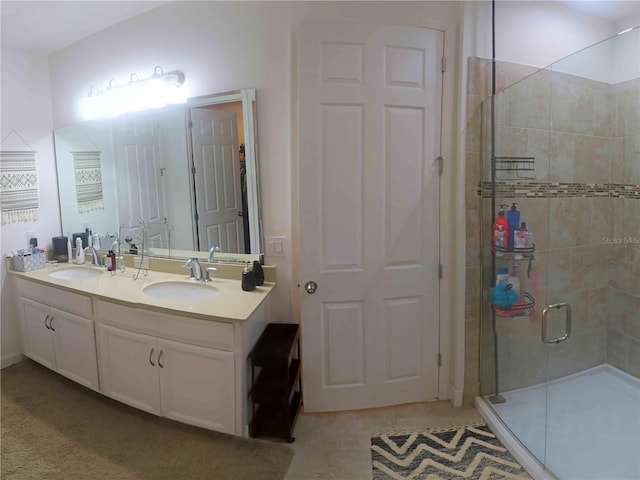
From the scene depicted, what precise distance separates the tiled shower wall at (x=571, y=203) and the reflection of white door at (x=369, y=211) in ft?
0.92

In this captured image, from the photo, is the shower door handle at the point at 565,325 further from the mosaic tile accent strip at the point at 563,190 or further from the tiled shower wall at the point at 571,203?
the mosaic tile accent strip at the point at 563,190

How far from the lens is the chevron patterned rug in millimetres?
1649

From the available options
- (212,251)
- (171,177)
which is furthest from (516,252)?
(171,177)

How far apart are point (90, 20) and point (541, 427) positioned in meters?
3.79

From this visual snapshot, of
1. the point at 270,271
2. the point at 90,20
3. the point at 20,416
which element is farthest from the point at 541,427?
the point at 90,20

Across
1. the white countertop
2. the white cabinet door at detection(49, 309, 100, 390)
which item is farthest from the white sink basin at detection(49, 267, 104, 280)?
the white cabinet door at detection(49, 309, 100, 390)

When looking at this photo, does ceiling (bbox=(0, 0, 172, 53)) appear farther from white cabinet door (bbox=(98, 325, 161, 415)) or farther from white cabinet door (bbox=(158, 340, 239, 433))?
white cabinet door (bbox=(158, 340, 239, 433))

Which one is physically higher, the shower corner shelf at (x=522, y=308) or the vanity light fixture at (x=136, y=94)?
the vanity light fixture at (x=136, y=94)

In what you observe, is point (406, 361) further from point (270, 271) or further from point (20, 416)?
point (20, 416)

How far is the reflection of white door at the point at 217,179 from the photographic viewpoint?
2219 mm

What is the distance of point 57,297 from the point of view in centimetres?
234

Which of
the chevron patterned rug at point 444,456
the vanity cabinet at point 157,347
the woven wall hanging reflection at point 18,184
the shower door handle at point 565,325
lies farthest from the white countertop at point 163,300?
the shower door handle at point 565,325

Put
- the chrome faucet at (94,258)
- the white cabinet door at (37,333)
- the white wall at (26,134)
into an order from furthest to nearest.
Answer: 1. the chrome faucet at (94,258)
2. the white wall at (26,134)
3. the white cabinet door at (37,333)

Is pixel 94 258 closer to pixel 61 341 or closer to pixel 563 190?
pixel 61 341
